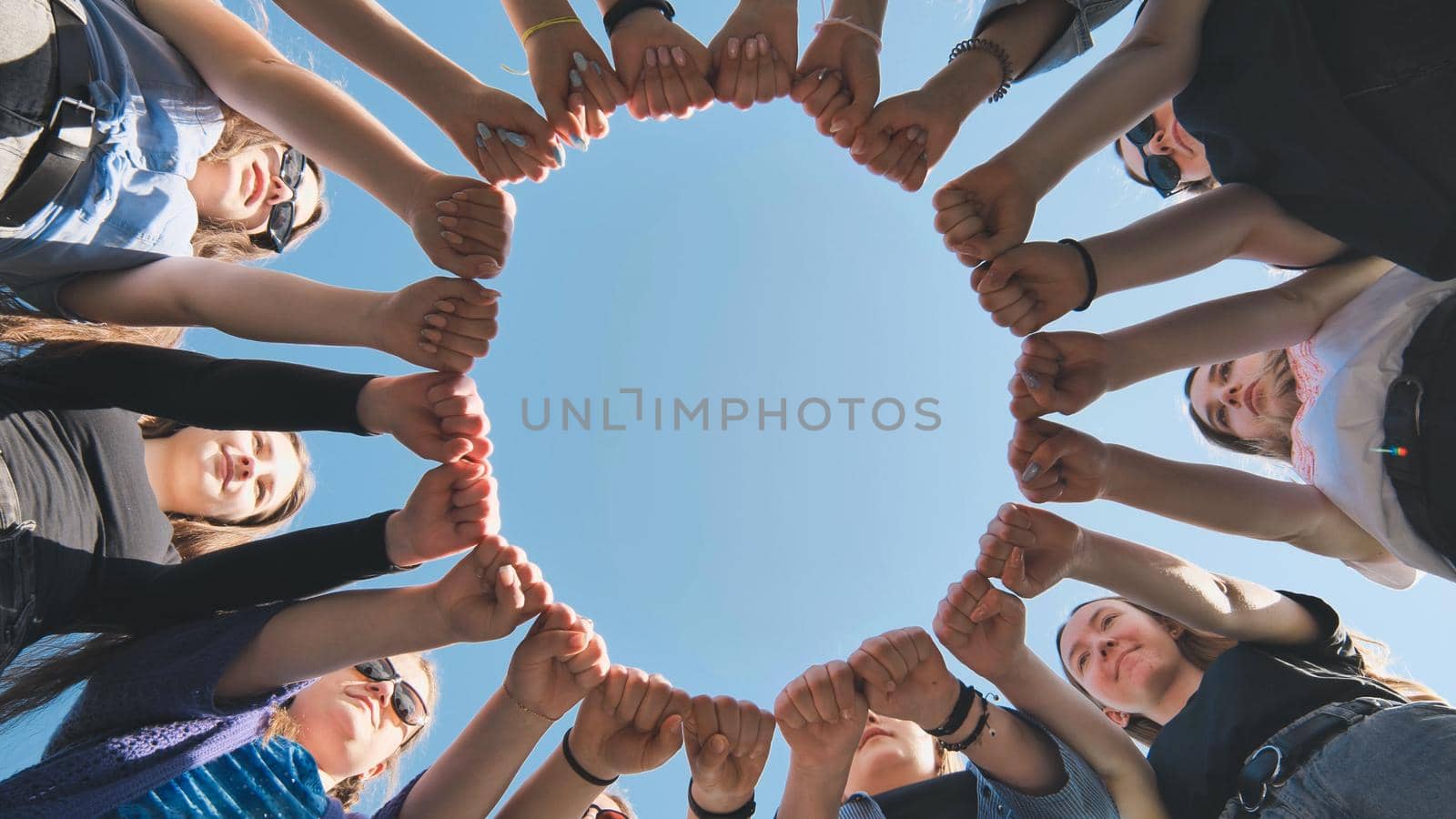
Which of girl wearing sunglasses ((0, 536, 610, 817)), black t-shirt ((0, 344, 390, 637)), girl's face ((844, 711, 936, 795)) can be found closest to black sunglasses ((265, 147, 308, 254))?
black t-shirt ((0, 344, 390, 637))

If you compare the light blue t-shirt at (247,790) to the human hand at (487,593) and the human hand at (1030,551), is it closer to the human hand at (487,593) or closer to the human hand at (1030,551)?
the human hand at (487,593)

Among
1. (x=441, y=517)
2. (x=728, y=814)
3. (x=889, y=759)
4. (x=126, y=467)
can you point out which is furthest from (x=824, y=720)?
(x=126, y=467)

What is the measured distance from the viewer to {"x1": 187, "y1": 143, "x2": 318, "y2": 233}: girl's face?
2.47 m

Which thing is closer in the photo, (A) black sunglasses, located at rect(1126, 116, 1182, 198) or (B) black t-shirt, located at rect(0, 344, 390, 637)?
(B) black t-shirt, located at rect(0, 344, 390, 637)

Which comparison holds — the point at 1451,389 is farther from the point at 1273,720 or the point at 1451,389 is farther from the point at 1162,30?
the point at 1162,30

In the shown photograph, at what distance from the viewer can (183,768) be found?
1793mm

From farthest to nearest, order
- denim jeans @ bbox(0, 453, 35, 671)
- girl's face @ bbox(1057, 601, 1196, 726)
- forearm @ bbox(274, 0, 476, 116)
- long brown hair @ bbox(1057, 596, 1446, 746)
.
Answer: girl's face @ bbox(1057, 601, 1196, 726) < long brown hair @ bbox(1057, 596, 1446, 746) < forearm @ bbox(274, 0, 476, 116) < denim jeans @ bbox(0, 453, 35, 671)

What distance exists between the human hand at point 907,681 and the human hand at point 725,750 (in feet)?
0.90

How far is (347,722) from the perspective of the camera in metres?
2.41

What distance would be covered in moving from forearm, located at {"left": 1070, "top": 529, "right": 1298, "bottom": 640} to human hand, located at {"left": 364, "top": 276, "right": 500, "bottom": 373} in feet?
5.23

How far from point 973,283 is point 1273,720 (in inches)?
47.5

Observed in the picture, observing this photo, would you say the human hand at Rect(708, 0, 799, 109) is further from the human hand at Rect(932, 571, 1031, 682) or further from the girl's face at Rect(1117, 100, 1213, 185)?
the human hand at Rect(932, 571, 1031, 682)

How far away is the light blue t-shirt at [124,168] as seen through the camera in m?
1.86

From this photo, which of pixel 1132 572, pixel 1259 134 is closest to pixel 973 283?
pixel 1259 134
